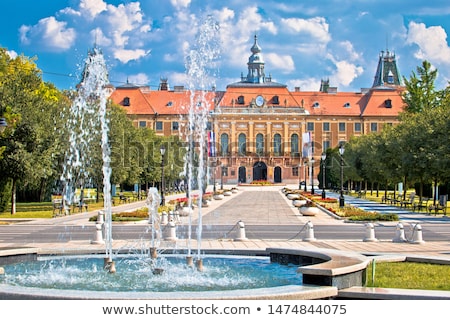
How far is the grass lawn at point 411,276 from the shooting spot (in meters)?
11.3

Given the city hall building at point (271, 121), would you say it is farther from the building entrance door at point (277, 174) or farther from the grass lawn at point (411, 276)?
the grass lawn at point (411, 276)

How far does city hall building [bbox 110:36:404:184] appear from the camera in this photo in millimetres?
117188

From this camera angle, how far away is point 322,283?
10.5 m

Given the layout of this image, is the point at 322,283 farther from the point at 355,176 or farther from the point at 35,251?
the point at 355,176

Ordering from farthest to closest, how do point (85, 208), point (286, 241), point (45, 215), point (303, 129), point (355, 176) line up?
point (303, 129) < point (355, 176) < point (85, 208) < point (45, 215) < point (286, 241)

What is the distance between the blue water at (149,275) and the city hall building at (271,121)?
333ft

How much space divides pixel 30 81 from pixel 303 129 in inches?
3009

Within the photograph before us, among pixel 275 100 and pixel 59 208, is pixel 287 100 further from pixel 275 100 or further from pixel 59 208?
pixel 59 208

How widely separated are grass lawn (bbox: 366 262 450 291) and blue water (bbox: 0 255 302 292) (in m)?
1.53

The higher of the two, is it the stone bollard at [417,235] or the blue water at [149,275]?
the stone bollard at [417,235]

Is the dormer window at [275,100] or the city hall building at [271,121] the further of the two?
the dormer window at [275,100]

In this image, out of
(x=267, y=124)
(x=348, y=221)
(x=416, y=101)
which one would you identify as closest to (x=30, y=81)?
(x=348, y=221)

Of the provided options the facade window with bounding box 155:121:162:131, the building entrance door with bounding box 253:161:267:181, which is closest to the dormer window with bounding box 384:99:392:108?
the building entrance door with bounding box 253:161:267:181

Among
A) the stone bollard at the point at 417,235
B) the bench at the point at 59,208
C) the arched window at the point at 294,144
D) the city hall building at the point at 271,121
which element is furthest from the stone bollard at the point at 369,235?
the arched window at the point at 294,144
